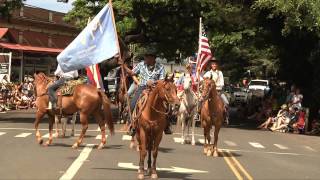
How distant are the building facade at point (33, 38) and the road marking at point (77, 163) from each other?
3544cm

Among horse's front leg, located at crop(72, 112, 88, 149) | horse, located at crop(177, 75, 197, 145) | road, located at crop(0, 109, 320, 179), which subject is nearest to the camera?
road, located at crop(0, 109, 320, 179)

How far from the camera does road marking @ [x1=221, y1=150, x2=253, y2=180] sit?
515 inches

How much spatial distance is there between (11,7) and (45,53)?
116 feet

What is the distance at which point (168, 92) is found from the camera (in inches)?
460

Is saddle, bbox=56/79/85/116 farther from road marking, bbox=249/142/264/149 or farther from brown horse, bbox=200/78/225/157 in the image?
road marking, bbox=249/142/264/149

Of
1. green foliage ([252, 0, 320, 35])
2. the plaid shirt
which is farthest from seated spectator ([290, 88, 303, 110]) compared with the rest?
the plaid shirt

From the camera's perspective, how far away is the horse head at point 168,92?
11.6 meters

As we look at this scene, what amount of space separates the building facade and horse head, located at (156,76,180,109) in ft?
133

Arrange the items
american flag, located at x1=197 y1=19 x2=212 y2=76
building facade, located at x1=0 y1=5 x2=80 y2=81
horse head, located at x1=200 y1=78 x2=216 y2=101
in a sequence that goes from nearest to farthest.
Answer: horse head, located at x1=200 y1=78 x2=216 y2=101 → american flag, located at x1=197 y1=19 x2=212 y2=76 → building facade, located at x1=0 y1=5 x2=80 y2=81

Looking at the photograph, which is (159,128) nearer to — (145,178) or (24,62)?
(145,178)

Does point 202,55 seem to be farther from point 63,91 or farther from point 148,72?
point 148,72

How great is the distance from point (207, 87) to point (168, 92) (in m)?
4.76

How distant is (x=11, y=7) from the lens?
2959 centimetres

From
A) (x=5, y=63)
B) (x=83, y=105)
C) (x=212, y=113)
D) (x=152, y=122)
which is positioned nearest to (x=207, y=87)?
(x=212, y=113)
